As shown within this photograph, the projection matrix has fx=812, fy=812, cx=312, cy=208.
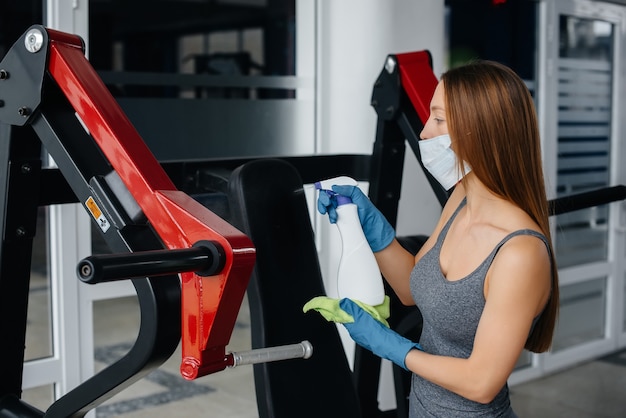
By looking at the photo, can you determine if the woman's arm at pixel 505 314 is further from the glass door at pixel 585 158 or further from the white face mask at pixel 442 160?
the glass door at pixel 585 158

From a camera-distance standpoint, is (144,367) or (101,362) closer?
(144,367)

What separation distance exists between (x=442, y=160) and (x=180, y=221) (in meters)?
0.58

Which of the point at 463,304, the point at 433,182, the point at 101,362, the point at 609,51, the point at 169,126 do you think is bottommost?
the point at 101,362

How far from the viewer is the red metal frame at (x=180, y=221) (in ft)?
4.52

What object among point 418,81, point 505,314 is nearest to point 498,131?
point 505,314

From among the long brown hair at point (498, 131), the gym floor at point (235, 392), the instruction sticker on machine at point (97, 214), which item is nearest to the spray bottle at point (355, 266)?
the long brown hair at point (498, 131)

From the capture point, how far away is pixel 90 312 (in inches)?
105

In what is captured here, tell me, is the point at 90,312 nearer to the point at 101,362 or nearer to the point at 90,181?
the point at 90,181

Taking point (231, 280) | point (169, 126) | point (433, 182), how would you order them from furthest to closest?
point (169, 126) → point (433, 182) → point (231, 280)

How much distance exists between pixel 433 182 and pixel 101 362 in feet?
7.75

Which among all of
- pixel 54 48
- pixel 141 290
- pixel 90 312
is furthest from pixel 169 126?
pixel 141 290

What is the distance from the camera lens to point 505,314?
4.83 ft

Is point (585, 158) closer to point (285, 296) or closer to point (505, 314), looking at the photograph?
point (285, 296)

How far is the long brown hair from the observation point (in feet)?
5.00
